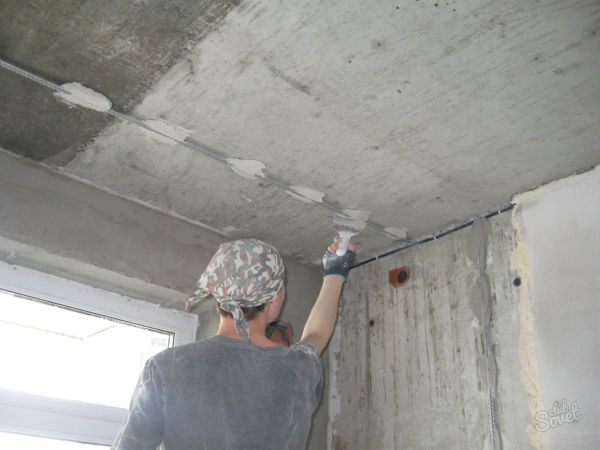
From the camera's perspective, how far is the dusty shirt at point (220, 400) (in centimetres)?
136

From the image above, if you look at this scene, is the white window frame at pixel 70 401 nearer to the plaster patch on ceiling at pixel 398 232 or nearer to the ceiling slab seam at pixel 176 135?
the ceiling slab seam at pixel 176 135

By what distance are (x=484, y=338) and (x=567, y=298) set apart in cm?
33

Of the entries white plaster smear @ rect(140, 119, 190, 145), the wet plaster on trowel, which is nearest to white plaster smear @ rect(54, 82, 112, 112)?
white plaster smear @ rect(140, 119, 190, 145)

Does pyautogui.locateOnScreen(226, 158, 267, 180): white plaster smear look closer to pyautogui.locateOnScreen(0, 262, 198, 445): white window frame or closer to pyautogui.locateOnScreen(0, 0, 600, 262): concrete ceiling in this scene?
pyautogui.locateOnScreen(0, 0, 600, 262): concrete ceiling

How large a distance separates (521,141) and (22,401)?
1.86 meters

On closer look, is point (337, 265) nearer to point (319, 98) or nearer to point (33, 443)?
point (319, 98)

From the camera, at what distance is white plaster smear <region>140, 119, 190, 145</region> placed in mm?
1853

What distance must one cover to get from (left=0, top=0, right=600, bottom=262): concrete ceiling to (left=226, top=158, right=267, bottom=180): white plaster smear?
0.03 metres

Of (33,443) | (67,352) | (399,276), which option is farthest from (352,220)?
(33,443)

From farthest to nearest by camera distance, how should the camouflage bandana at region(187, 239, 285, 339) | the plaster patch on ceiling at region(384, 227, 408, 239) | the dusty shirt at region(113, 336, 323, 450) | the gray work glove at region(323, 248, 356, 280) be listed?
the plaster patch on ceiling at region(384, 227, 408, 239)
the gray work glove at region(323, 248, 356, 280)
the camouflage bandana at region(187, 239, 285, 339)
the dusty shirt at region(113, 336, 323, 450)

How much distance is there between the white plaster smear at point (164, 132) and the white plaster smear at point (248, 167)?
0.19 m

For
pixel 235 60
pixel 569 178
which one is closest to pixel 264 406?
pixel 235 60

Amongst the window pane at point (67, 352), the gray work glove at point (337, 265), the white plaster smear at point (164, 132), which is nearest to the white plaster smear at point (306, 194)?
the gray work glove at point (337, 265)

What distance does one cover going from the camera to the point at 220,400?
1406 mm
